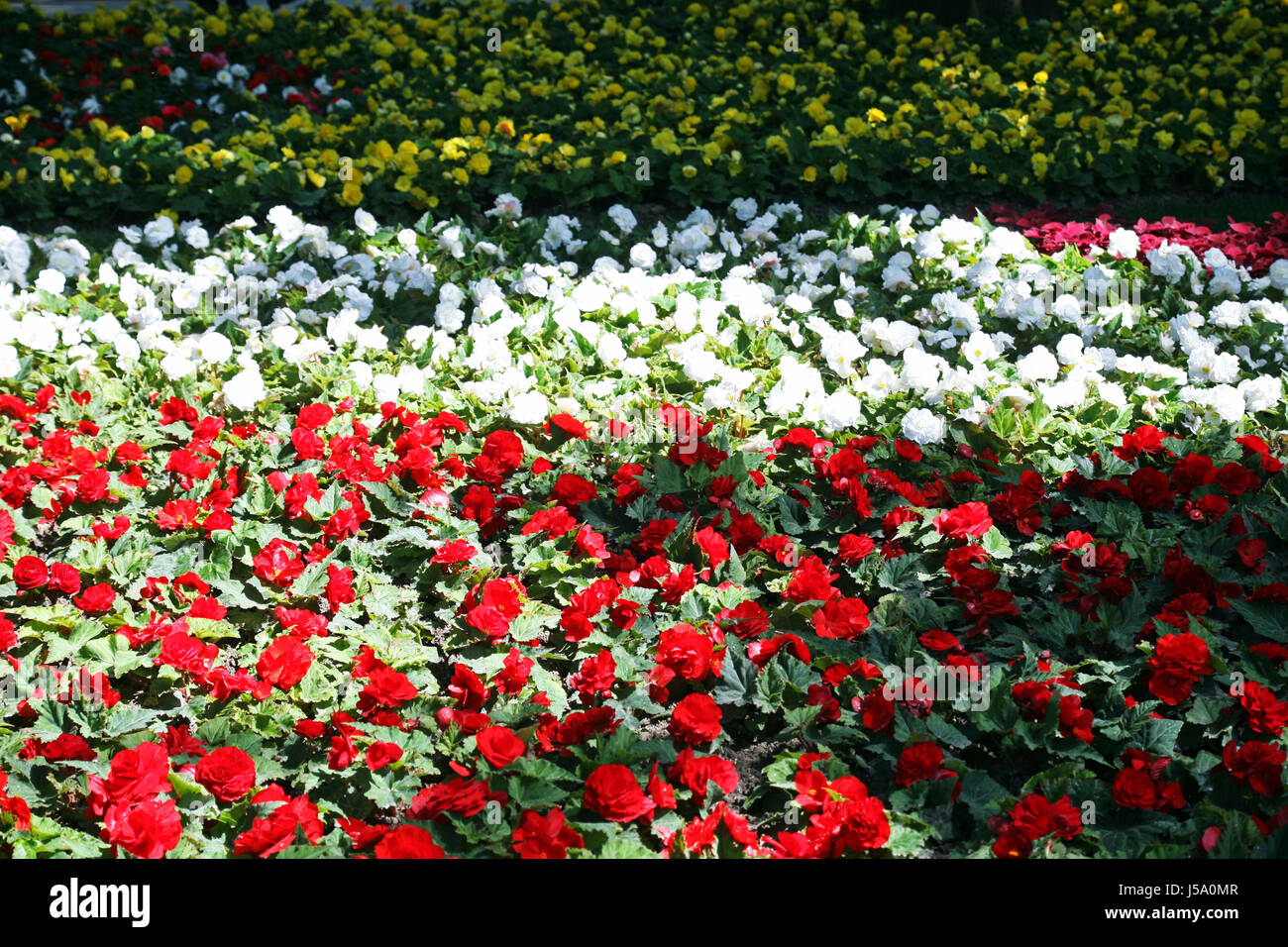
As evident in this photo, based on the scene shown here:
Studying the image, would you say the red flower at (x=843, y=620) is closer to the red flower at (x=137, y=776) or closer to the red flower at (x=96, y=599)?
the red flower at (x=137, y=776)

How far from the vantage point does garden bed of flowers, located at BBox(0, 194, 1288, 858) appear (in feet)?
7.71

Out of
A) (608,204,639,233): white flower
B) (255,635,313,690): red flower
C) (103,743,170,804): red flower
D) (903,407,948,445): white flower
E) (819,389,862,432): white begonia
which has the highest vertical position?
(608,204,639,233): white flower

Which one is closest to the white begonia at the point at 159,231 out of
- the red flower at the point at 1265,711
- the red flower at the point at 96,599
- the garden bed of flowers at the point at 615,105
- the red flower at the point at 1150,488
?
the garden bed of flowers at the point at 615,105

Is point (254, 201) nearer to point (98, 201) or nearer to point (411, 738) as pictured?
point (98, 201)

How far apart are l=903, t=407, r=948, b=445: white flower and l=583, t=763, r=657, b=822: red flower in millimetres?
1723

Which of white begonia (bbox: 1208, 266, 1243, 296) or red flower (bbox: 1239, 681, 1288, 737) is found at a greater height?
white begonia (bbox: 1208, 266, 1243, 296)

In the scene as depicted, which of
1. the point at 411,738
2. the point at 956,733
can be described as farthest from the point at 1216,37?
the point at 411,738

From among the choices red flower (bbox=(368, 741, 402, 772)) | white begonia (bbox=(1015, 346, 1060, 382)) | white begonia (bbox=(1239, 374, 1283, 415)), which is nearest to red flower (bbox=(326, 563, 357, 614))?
red flower (bbox=(368, 741, 402, 772))

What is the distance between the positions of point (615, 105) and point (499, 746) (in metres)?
5.50

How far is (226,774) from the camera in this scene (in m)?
2.26

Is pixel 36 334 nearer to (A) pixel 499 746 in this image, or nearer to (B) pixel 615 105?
(A) pixel 499 746

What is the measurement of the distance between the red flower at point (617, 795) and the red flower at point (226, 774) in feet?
2.13

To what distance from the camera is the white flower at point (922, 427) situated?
142 inches

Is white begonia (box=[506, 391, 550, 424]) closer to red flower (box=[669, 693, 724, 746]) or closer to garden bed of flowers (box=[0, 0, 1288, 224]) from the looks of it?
red flower (box=[669, 693, 724, 746])
